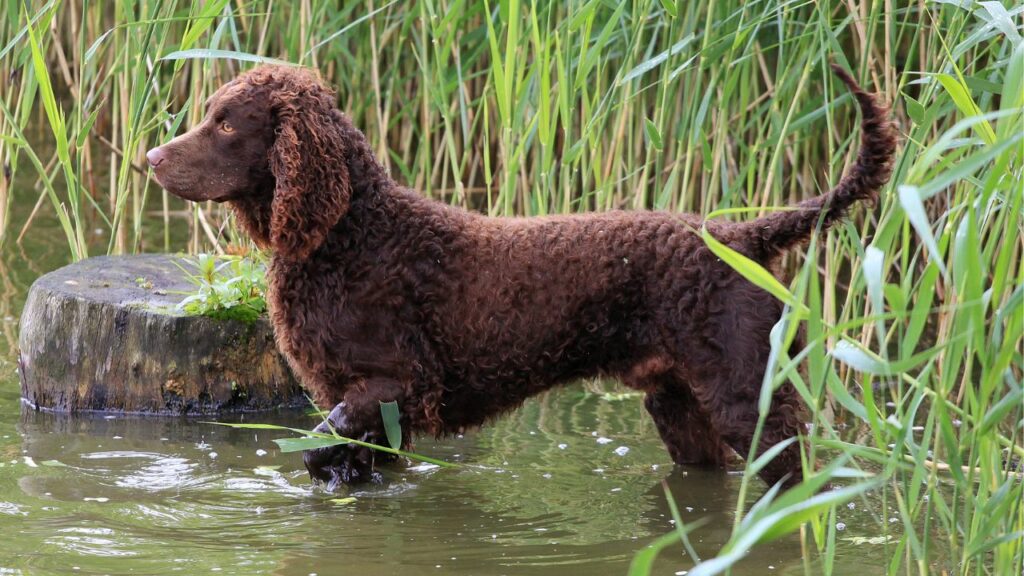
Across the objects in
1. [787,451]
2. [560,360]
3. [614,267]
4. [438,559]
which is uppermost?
[614,267]

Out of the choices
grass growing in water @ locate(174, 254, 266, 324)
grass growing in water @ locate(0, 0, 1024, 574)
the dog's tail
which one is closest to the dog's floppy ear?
grass growing in water @ locate(0, 0, 1024, 574)

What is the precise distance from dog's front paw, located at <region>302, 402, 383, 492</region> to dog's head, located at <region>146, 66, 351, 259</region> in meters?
0.50

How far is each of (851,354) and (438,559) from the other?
144 cm

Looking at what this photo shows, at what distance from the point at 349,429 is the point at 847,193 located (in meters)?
1.55

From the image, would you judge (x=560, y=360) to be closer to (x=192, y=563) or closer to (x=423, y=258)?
(x=423, y=258)

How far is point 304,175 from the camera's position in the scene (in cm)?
348

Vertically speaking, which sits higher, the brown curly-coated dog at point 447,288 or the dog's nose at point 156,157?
the dog's nose at point 156,157

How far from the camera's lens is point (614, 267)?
135 inches

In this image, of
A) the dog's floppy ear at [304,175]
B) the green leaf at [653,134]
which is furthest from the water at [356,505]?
the green leaf at [653,134]

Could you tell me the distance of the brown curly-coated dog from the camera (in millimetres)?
3363

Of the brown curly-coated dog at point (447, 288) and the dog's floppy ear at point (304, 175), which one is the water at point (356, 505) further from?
the dog's floppy ear at point (304, 175)

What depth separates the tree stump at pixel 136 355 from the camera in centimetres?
430

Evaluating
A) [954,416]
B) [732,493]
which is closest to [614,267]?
[732,493]

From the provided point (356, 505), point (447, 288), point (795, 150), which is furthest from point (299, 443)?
point (795, 150)
